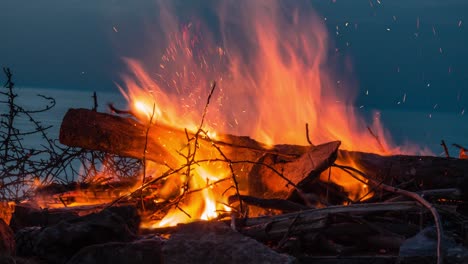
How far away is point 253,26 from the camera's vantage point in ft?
22.8

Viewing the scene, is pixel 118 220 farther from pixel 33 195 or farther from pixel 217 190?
pixel 33 195

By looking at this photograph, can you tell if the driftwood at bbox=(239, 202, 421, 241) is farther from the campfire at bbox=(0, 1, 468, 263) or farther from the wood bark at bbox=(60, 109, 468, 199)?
the wood bark at bbox=(60, 109, 468, 199)

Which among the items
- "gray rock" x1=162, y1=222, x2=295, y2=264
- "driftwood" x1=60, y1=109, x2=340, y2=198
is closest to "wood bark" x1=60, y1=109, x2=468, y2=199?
"driftwood" x1=60, y1=109, x2=340, y2=198

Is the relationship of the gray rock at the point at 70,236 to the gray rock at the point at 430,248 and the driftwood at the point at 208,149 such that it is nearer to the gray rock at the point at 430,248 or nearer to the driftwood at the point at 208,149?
the driftwood at the point at 208,149

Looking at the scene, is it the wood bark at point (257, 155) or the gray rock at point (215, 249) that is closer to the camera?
the gray rock at point (215, 249)

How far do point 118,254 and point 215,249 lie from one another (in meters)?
0.60

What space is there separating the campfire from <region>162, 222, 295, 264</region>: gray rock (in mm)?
10

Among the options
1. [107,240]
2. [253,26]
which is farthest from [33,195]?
[253,26]

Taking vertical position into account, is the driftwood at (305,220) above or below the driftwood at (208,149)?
below

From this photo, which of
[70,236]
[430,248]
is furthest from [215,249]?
[430,248]

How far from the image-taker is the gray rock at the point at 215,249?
3.05 meters

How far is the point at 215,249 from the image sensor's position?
315 cm

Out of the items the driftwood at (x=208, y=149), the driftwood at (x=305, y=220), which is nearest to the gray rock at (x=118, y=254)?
the driftwood at (x=305, y=220)

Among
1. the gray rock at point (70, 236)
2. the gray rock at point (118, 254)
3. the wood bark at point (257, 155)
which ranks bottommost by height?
the gray rock at point (118, 254)
